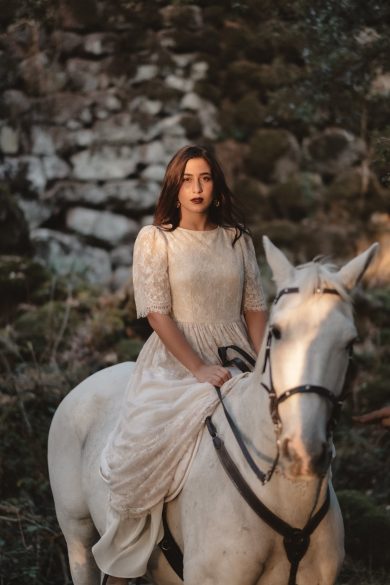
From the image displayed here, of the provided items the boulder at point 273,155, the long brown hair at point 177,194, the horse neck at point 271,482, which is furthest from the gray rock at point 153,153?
the horse neck at point 271,482

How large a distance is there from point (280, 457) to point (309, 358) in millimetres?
314

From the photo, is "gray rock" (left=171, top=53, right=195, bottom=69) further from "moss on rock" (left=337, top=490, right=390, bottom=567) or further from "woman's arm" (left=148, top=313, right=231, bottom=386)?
"woman's arm" (left=148, top=313, right=231, bottom=386)

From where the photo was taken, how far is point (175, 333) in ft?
11.1

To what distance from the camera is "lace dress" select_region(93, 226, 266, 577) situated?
3195 millimetres

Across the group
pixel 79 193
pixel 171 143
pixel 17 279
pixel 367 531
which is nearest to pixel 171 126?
pixel 171 143

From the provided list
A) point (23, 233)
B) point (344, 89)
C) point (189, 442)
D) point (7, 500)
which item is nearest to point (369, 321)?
point (344, 89)

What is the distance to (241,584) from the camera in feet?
9.25

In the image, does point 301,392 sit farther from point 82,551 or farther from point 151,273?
point 82,551

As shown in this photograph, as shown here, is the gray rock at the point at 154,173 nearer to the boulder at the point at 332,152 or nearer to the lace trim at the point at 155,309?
the boulder at the point at 332,152

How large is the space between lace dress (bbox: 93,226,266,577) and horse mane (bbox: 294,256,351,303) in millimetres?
805

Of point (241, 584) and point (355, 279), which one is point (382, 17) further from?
point (241, 584)

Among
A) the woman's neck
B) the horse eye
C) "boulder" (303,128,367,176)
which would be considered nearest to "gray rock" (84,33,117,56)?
"boulder" (303,128,367,176)

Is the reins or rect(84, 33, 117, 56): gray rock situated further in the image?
rect(84, 33, 117, 56): gray rock

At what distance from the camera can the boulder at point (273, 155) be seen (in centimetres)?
1403
